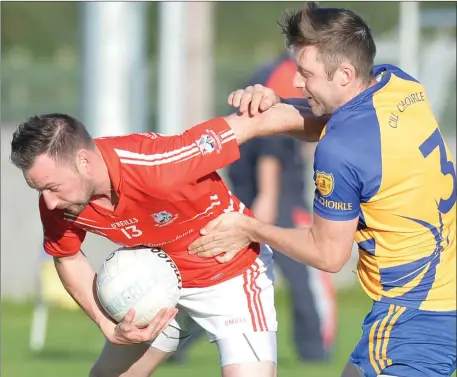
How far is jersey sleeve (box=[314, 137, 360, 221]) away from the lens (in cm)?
484

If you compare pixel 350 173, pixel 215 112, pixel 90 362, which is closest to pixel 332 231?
pixel 350 173

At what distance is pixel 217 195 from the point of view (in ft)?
18.5

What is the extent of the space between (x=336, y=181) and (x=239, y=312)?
1110 millimetres

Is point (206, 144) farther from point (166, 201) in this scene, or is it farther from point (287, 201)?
point (287, 201)

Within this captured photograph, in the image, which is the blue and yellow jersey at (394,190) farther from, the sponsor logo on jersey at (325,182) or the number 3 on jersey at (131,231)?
the number 3 on jersey at (131,231)

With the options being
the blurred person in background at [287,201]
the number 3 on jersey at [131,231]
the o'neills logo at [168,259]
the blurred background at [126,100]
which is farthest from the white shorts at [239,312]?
the blurred person in background at [287,201]

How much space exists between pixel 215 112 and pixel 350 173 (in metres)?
10.4

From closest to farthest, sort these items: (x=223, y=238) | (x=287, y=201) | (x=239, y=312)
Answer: (x=223, y=238) < (x=239, y=312) < (x=287, y=201)

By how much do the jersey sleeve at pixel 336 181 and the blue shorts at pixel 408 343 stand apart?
0.47 meters

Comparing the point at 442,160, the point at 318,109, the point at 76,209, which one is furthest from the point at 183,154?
the point at 442,160

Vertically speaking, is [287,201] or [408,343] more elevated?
[408,343]

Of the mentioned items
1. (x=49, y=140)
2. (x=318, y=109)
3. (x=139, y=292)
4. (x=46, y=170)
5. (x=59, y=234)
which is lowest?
(x=139, y=292)

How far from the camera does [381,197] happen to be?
492cm

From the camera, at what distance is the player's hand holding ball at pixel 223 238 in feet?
18.1
